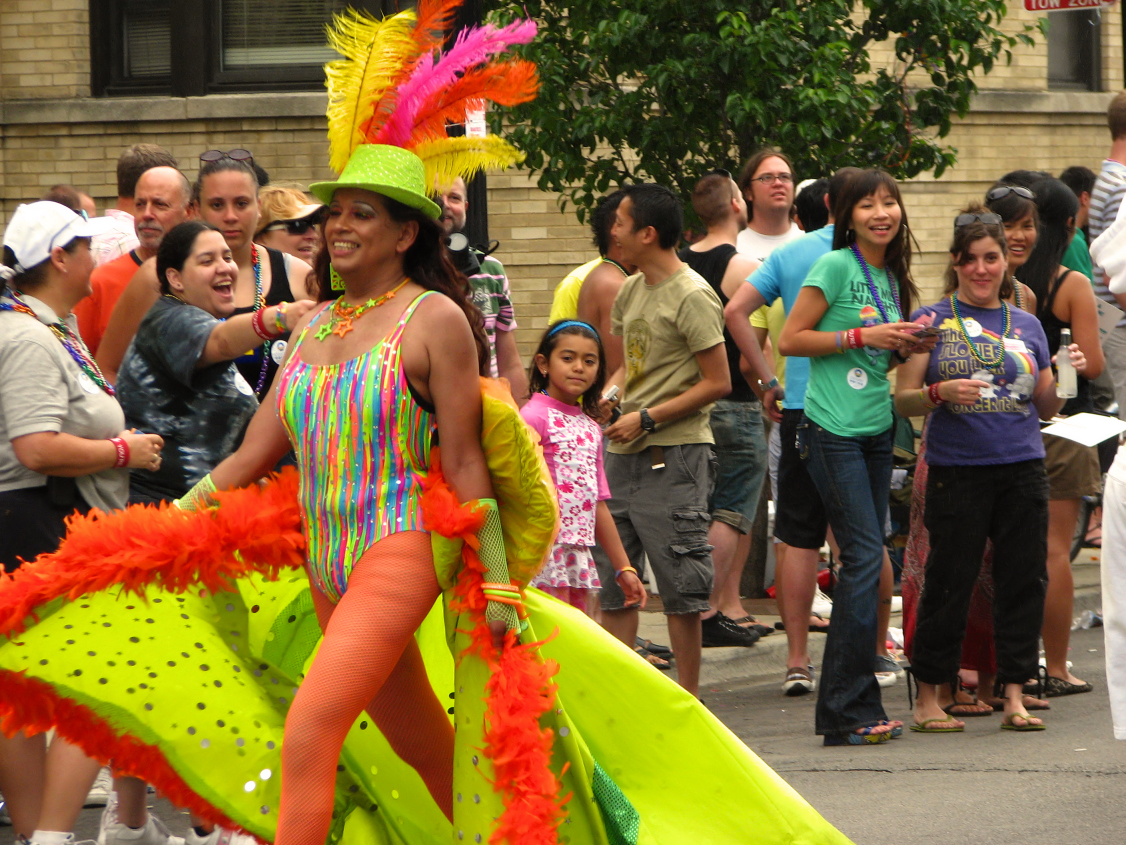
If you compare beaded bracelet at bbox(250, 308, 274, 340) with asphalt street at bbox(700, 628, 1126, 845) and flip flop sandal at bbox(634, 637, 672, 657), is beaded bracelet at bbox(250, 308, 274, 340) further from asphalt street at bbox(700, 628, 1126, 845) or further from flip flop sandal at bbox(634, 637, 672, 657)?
flip flop sandal at bbox(634, 637, 672, 657)

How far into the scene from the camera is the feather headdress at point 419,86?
378 centimetres

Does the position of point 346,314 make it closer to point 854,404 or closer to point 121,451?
point 121,451

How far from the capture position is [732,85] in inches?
375

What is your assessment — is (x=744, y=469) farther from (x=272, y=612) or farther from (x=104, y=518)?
(x=104, y=518)

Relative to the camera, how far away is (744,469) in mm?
7609

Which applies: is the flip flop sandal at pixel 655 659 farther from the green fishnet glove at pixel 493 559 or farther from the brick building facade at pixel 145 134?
the brick building facade at pixel 145 134

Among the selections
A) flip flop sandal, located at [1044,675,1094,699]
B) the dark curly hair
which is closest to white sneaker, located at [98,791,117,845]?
the dark curly hair

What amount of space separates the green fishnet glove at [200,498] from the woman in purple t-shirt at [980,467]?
3.13 metres

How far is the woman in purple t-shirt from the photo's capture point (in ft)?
19.7

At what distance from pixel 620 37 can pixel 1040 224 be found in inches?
124

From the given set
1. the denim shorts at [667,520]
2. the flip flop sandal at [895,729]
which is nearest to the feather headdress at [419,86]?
the denim shorts at [667,520]

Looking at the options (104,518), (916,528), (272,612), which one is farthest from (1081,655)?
(104,518)

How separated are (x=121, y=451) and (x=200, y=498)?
0.82m

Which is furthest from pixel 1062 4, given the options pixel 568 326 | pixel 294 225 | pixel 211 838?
pixel 211 838
